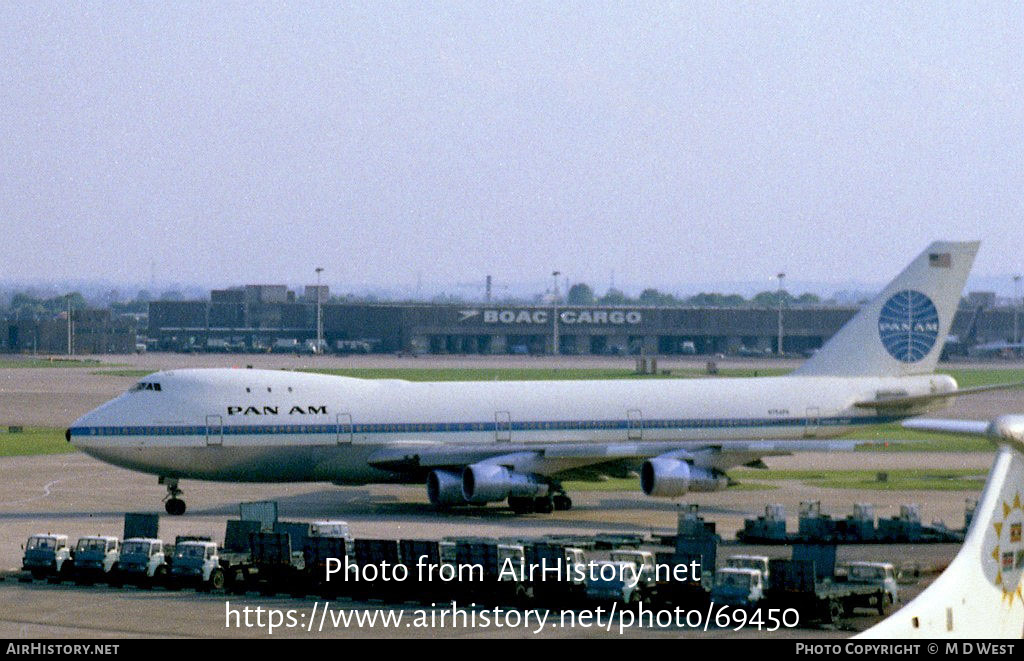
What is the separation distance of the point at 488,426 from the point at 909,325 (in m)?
19.2

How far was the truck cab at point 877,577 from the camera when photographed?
129ft

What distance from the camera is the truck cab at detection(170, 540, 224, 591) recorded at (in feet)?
139

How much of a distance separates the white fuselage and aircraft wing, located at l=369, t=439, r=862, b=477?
2.08 feet

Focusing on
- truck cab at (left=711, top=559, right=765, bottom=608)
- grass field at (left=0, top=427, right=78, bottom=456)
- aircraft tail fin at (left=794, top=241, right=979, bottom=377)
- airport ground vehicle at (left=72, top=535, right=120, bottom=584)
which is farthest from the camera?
grass field at (left=0, top=427, right=78, bottom=456)

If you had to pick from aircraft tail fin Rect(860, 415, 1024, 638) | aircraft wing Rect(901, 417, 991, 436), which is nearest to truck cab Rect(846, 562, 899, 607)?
aircraft tail fin Rect(860, 415, 1024, 638)

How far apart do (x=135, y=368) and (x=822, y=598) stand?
487 feet

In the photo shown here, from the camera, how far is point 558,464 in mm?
58812

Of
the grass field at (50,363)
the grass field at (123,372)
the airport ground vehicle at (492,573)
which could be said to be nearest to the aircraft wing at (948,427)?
the airport ground vehicle at (492,573)

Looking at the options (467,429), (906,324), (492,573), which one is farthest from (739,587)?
(906,324)

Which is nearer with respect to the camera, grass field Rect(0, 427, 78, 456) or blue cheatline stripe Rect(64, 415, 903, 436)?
blue cheatline stripe Rect(64, 415, 903, 436)

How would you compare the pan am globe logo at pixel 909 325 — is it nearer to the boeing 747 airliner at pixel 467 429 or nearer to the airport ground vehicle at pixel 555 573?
the boeing 747 airliner at pixel 467 429

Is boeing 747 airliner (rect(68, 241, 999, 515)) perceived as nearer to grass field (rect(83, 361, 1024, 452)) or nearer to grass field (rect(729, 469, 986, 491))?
grass field (rect(729, 469, 986, 491))

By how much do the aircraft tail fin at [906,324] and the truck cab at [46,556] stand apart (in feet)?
111

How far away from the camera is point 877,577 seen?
39281mm
